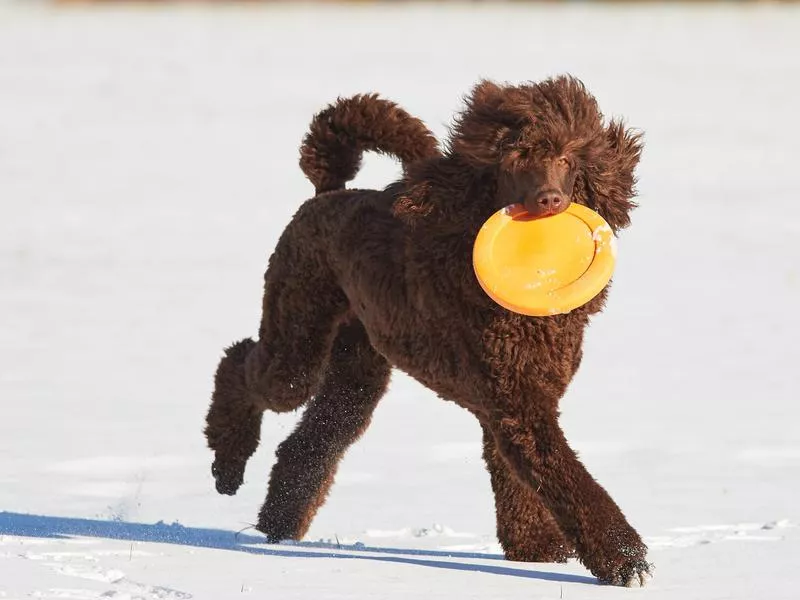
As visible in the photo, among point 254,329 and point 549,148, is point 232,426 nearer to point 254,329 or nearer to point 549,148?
point 549,148

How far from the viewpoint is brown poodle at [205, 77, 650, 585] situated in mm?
4453

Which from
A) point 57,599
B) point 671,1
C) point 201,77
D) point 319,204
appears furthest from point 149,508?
point 671,1

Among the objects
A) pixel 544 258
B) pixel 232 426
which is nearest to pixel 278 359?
pixel 232 426

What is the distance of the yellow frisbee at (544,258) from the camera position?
446cm

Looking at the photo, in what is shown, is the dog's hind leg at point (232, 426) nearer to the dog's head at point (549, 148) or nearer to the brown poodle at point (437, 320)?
the brown poodle at point (437, 320)

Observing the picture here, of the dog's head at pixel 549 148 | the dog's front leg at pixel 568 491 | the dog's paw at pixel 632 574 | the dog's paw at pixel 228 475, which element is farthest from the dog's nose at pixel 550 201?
the dog's paw at pixel 228 475

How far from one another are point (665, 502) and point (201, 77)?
61.6ft

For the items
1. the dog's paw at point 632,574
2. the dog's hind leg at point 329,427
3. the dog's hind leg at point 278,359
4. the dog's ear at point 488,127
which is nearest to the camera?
the dog's paw at point 632,574

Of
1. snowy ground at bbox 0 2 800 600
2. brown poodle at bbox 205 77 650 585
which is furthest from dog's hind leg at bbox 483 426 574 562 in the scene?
snowy ground at bbox 0 2 800 600

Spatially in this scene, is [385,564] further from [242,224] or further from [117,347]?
[242,224]

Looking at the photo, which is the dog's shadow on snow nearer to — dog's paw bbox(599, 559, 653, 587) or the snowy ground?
the snowy ground

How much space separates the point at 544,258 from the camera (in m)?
4.73

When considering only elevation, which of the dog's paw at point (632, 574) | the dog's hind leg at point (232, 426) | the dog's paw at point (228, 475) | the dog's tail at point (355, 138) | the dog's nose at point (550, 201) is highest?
the dog's tail at point (355, 138)

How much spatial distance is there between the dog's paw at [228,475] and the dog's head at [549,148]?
1842 mm
